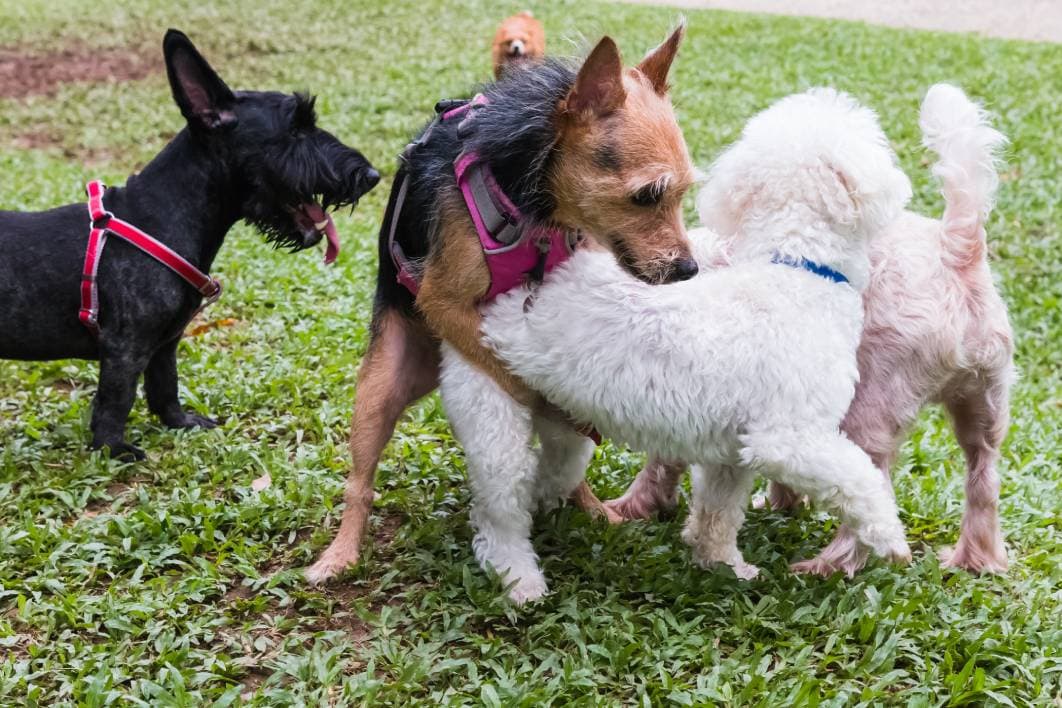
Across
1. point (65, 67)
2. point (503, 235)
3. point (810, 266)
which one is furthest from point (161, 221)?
point (65, 67)

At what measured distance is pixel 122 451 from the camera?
4590 mm

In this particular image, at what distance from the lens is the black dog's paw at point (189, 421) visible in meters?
4.95

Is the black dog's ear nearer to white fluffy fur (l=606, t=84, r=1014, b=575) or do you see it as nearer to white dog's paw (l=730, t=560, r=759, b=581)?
white fluffy fur (l=606, t=84, r=1014, b=575)

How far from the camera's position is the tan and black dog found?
11.0ft

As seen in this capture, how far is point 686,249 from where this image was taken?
3.39m

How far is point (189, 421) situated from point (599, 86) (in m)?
2.77

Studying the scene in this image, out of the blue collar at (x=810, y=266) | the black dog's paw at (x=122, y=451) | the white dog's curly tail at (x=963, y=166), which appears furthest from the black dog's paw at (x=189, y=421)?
the white dog's curly tail at (x=963, y=166)

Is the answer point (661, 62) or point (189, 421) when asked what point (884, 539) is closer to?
point (661, 62)

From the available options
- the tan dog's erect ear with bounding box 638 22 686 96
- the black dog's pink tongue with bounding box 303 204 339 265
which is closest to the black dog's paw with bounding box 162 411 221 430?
the black dog's pink tongue with bounding box 303 204 339 265

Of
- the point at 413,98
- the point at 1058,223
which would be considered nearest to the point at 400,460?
the point at 1058,223

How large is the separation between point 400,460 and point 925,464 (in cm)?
254

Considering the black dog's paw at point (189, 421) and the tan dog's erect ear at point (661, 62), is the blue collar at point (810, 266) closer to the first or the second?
the tan dog's erect ear at point (661, 62)

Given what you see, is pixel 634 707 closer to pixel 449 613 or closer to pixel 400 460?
pixel 449 613

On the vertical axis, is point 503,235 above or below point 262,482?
above
